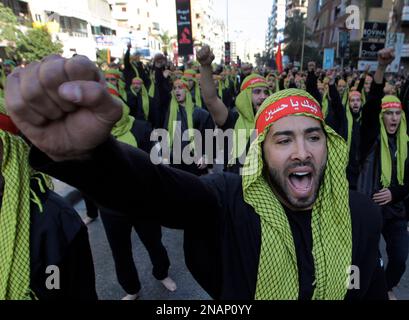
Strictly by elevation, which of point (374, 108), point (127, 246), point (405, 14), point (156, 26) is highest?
point (156, 26)

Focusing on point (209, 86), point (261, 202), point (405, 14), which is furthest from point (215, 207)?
point (405, 14)

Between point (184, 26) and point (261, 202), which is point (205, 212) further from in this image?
point (184, 26)

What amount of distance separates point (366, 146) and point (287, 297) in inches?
81.5

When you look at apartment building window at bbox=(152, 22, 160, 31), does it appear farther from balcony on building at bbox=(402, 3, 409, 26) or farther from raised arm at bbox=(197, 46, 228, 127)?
raised arm at bbox=(197, 46, 228, 127)

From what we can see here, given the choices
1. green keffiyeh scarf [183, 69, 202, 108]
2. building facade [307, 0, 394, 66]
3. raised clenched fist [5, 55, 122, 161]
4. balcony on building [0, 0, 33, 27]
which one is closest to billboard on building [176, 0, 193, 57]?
green keffiyeh scarf [183, 69, 202, 108]

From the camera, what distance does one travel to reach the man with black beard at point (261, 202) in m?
0.82

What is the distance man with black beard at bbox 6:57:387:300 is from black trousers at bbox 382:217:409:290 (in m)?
1.53

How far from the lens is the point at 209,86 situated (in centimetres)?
296

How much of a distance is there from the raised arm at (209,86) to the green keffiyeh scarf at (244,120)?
0.64 ft

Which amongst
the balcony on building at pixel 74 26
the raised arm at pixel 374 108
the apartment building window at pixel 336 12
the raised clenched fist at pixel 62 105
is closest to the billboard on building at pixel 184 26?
the raised arm at pixel 374 108

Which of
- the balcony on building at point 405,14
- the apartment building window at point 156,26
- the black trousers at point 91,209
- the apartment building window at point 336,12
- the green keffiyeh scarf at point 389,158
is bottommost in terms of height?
the black trousers at point 91,209

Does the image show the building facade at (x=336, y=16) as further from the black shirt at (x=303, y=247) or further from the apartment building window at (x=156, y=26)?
the apartment building window at (x=156, y=26)

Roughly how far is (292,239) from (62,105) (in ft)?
3.16
